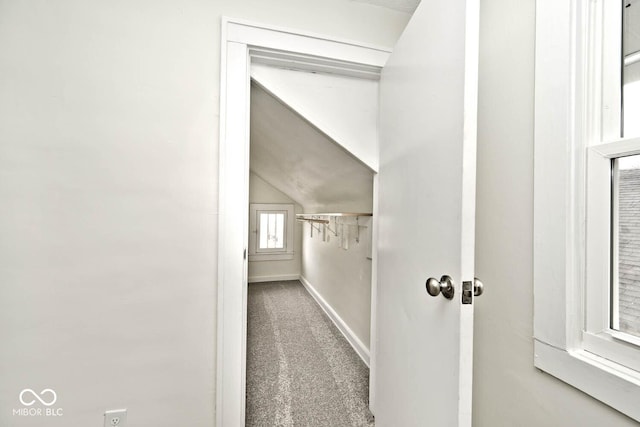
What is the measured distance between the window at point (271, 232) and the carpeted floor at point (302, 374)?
133cm

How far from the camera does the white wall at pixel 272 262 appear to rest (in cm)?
399

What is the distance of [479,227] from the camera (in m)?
0.98

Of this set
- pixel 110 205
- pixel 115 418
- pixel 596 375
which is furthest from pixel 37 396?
pixel 596 375

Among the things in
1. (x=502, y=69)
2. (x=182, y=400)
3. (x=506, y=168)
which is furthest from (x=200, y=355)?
(x=502, y=69)

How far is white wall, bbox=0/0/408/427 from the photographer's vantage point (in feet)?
3.13

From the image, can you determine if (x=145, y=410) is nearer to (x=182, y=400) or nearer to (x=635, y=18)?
(x=182, y=400)

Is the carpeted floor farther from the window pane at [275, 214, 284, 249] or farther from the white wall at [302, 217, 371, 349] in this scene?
the window pane at [275, 214, 284, 249]

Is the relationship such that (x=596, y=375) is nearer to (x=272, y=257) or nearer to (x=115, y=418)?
(x=115, y=418)

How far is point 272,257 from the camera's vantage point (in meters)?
4.17

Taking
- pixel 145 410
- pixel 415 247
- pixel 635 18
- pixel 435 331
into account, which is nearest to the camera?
pixel 635 18

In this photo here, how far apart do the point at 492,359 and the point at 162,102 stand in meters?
1.54

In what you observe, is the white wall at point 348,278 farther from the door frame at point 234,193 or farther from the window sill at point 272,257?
the door frame at point 234,193

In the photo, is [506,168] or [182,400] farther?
[182,400]

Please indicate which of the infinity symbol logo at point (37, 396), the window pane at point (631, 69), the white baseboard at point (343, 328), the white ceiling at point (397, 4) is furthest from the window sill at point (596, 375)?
the infinity symbol logo at point (37, 396)
